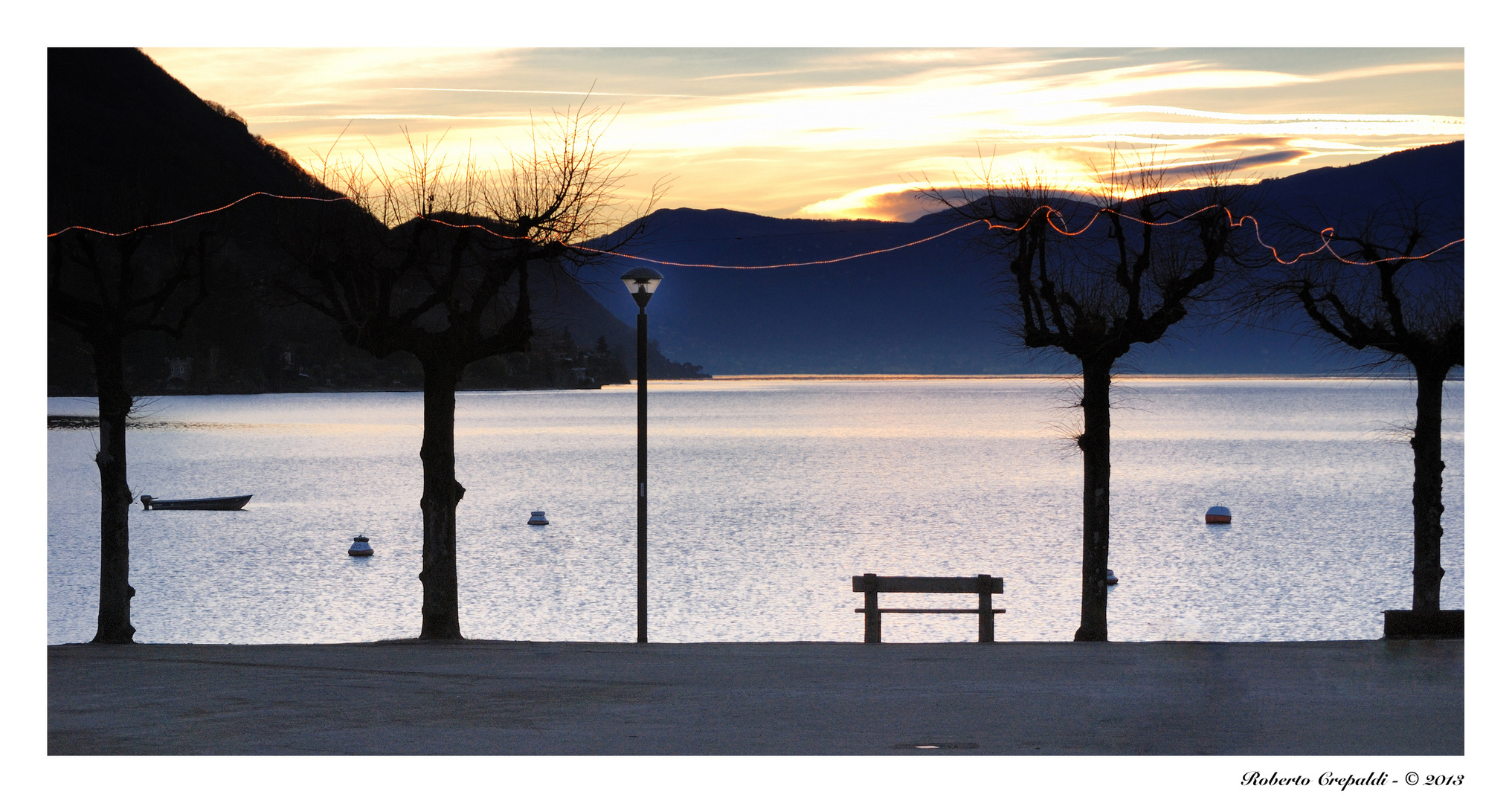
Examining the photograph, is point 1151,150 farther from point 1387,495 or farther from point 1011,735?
point 1387,495

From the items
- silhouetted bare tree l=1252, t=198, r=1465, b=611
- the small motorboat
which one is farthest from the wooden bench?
the small motorboat

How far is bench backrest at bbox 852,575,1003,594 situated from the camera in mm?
16141

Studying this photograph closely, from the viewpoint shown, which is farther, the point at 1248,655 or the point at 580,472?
the point at 580,472

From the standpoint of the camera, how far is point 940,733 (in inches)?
318

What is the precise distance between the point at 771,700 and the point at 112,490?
11.4 metres

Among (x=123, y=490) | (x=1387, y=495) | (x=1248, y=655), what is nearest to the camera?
(x=1248, y=655)

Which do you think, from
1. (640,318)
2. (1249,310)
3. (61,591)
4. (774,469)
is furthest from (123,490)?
(774,469)

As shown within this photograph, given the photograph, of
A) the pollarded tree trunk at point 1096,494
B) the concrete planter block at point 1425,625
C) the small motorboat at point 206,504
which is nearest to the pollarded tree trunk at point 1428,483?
the concrete planter block at point 1425,625

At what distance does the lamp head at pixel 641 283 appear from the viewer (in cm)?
1504

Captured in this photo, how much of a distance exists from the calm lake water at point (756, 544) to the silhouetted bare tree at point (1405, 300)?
425 centimetres

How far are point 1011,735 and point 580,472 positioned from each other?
8961 cm

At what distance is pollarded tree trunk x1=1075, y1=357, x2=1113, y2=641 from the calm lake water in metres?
4.07

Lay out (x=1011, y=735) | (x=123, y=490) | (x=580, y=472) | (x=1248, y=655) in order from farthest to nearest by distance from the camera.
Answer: (x=580, y=472)
(x=123, y=490)
(x=1248, y=655)
(x=1011, y=735)

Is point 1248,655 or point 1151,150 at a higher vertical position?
point 1151,150
